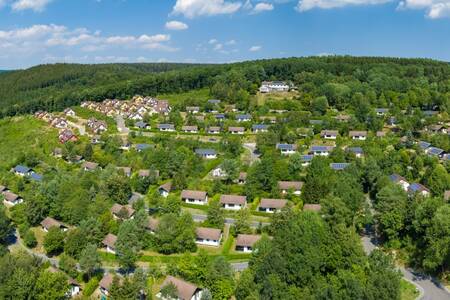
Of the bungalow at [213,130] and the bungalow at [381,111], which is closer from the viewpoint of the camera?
the bungalow at [213,130]

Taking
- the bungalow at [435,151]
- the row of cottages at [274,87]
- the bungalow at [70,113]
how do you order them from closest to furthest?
the bungalow at [435,151]
the bungalow at [70,113]
the row of cottages at [274,87]

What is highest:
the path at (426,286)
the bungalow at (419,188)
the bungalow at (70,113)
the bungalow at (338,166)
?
the bungalow at (70,113)

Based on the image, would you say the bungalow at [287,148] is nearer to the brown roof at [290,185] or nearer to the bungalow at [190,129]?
the brown roof at [290,185]

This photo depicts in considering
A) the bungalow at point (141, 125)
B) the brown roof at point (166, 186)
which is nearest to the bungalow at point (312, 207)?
the brown roof at point (166, 186)

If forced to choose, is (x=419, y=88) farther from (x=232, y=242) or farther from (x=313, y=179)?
(x=232, y=242)

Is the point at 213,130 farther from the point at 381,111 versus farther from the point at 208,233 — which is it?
the point at 208,233

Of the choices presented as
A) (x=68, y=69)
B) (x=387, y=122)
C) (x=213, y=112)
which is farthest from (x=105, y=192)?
(x=68, y=69)
